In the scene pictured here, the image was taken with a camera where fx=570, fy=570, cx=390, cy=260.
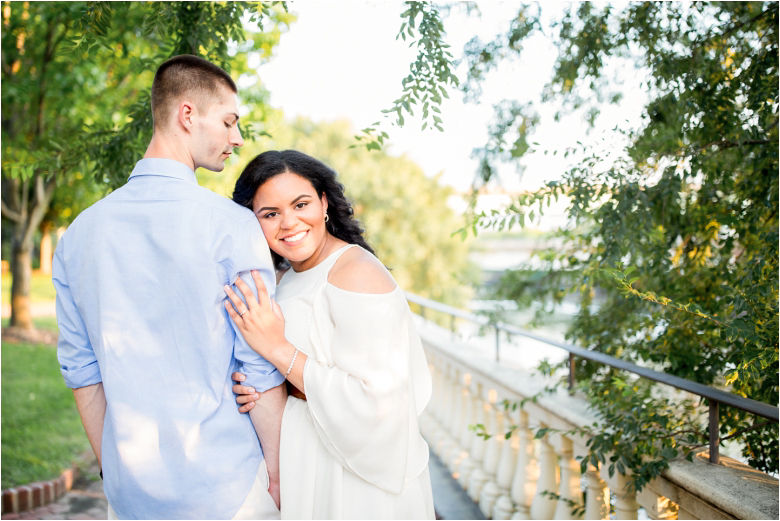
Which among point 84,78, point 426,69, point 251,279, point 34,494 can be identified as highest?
point 84,78

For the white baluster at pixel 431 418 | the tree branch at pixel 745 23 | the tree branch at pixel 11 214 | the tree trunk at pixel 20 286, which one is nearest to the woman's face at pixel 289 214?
the tree branch at pixel 745 23

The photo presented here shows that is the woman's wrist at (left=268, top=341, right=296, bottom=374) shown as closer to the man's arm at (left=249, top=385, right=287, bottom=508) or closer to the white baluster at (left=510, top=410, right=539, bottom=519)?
the man's arm at (left=249, top=385, right=287, bottom=508)

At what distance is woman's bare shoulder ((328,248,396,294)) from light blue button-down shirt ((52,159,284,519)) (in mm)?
310

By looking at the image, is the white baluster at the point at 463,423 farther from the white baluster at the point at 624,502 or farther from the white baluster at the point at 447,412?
the white baluster at the point at 624,502

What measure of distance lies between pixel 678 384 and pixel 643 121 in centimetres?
122

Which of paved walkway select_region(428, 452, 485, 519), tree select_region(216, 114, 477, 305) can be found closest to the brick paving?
paved walkway select_region(428, 452, 485, 519)

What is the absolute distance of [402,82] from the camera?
7.02 ft

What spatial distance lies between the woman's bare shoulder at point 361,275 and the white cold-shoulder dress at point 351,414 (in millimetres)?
23

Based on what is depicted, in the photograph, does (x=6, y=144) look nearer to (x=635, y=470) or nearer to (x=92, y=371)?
(x=92, y=371)

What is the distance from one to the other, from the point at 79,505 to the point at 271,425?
9.90 ft

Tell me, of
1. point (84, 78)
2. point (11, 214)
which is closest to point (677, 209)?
point (84, 78)

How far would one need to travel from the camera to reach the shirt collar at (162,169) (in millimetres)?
1499

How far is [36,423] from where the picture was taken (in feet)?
17.0

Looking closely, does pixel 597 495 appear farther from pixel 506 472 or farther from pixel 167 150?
pixel 167 150
